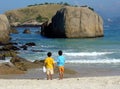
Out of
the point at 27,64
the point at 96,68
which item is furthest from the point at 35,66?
the point at 96,68

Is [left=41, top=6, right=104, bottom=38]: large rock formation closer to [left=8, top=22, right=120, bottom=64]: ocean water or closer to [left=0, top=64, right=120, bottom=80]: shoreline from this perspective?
[left=8, top=22, right=120, bottom=64]: ocean water

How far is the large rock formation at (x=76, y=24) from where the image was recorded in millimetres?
64938

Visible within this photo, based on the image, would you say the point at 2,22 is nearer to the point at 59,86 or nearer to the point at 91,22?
the point at 91,22

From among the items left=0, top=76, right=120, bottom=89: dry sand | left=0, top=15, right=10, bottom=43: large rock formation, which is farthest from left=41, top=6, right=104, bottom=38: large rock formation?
left=0, top=76, right=120, bottom=89: dry sand

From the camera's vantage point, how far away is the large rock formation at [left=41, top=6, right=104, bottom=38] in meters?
64.9

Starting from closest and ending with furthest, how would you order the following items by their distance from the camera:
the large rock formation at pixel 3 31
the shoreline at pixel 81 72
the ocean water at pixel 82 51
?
the shoreline at pixel 81 72 < the ocean water at pixel 82 51 < the large rock formation at pixel 3 31

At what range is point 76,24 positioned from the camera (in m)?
65.1

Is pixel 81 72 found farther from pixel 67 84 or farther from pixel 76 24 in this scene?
pixel 76 24

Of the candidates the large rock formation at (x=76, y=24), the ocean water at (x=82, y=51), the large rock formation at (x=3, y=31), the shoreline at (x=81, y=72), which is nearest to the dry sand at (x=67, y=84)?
the shoreline at (x=81, y=72)

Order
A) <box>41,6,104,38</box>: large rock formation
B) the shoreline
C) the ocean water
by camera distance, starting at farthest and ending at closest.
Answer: <box>41,6,104,38</box>: large rock formation < the ocean water < the shoreline

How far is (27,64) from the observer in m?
28.3

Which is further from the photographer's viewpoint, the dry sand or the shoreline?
the shoreline

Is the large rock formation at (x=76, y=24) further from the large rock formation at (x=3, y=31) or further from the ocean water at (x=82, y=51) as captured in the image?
the large rock formation at (x=3, y=31)

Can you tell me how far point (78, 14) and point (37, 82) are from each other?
158ft
